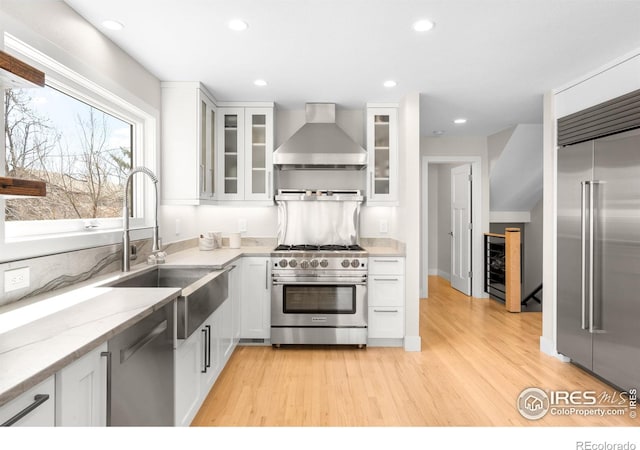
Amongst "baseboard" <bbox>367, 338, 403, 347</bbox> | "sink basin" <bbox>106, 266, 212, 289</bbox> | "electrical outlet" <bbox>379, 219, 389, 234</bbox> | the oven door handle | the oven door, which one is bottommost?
"baseboard" <bbox>367, 338, 403, 347</bbox>

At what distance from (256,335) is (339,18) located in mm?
2807

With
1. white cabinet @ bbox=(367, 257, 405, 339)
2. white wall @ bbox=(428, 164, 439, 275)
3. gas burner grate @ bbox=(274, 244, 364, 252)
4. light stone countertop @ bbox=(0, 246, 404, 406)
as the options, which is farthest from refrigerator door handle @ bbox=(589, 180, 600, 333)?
white wall @ bbox=(428, 164, 439, 275)

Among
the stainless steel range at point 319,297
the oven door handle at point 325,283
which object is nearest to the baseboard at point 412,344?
the stainless steel range at point 319,297

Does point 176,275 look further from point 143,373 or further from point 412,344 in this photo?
point 412,344

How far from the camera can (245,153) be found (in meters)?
3.98

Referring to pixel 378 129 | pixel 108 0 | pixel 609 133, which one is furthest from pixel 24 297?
pixel 609 133

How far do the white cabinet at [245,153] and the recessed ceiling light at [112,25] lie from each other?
161 centimetres

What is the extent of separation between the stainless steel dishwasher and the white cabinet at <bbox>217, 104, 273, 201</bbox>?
224 centimetres

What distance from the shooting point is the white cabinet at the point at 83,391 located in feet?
3.63

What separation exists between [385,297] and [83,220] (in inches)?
103

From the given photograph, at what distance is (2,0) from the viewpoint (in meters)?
1.67

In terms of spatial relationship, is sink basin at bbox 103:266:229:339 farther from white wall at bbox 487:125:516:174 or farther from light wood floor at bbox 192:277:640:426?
white wall at bbox 487:125:516:174

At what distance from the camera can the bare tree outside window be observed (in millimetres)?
1907

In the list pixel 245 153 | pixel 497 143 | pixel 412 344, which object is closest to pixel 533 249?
pixel 497 143
